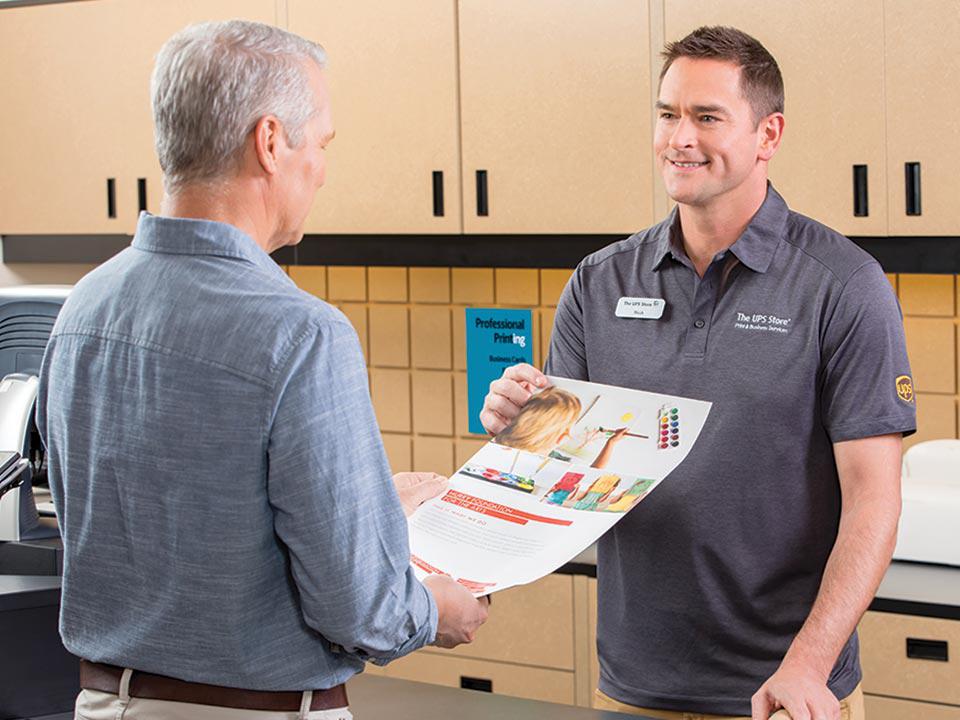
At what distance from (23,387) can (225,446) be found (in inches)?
67.0

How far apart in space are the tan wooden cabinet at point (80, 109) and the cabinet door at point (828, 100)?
4.74 feet

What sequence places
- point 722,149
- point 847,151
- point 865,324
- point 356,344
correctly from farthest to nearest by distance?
point 847,151 → point 722,149 → point 865,324 → point 356,344

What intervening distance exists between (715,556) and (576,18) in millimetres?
1614

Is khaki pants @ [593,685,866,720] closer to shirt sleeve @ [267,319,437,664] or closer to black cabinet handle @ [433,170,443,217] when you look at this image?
shirt sleeve @ [267,319,437,664]

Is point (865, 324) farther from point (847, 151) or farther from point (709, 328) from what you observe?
point (847, 151)

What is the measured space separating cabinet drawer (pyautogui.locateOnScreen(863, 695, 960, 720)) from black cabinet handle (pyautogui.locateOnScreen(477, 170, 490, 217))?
4.63ft

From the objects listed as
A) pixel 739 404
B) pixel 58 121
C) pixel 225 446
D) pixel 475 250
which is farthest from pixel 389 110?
pixel 225 446

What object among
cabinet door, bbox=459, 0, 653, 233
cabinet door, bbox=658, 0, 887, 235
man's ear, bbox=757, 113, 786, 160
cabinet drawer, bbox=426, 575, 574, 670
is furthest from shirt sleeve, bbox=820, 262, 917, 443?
cabinet drawer, bbox=426, 575, 574, 670

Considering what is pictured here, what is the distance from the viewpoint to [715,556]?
1816 millimetres

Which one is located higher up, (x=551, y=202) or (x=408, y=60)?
(x=408, y=60)

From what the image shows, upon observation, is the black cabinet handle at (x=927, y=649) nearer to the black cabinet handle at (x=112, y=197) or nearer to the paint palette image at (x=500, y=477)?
the paint palette image at (x=500, y=477)

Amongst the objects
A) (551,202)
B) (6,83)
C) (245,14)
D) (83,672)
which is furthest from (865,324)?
(6,83)

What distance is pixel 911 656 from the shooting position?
2.59 meters

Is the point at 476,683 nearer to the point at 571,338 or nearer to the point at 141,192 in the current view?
the point at 571,338
